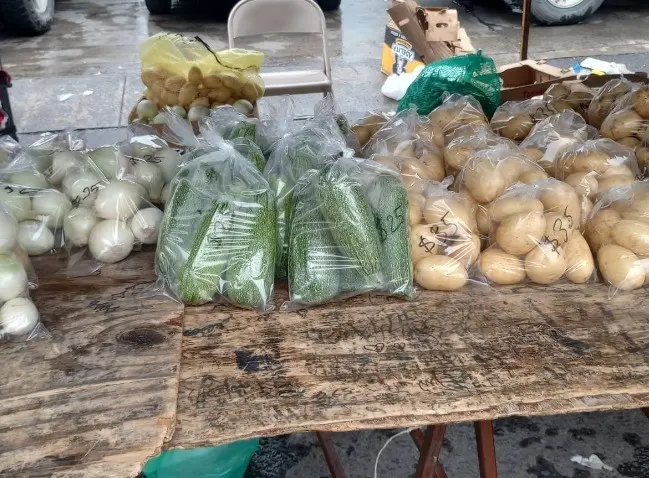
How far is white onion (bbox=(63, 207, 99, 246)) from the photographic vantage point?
144cm

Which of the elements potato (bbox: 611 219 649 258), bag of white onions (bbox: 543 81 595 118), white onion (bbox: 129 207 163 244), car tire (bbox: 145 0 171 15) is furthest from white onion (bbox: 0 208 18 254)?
car tire (bbox: 145 0 171 15)

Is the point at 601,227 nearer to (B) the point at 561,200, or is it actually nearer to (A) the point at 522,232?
(B) the point at 561,200

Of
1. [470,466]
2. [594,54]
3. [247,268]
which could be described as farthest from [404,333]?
[594,54]

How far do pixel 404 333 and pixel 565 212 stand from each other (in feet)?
1.60

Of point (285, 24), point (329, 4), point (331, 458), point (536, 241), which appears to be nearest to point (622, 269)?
point (536, 241)

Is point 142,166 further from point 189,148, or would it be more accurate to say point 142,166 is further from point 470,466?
point 470,466

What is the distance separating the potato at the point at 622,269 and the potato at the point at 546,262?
0.10m

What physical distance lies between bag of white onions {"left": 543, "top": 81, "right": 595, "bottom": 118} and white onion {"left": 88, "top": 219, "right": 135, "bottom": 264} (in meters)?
1.53

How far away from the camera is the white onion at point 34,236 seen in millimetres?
1445

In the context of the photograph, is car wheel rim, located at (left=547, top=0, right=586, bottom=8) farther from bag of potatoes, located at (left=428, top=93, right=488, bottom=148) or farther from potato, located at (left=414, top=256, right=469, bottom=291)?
potato, located at (left=414, top=256, right=469, bottom=291)

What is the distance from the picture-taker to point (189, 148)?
159cm

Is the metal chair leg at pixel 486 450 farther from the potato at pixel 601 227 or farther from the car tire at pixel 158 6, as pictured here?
the car tire at pixel 158 6

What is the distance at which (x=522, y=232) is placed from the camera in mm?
1358

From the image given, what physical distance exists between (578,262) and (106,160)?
3.82 ft
